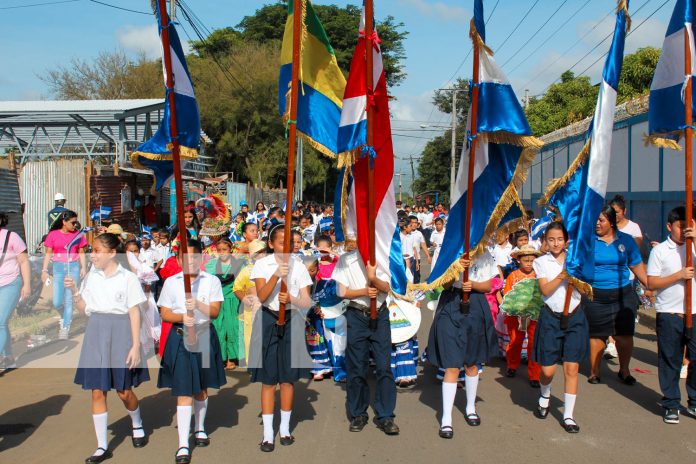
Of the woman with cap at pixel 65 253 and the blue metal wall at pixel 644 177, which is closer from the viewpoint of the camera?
the woman with cap at pixel 65 253

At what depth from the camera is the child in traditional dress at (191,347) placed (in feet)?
16.9

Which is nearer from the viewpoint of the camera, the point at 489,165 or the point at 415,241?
the point at 489,165

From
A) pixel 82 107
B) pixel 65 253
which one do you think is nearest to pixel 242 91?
pixel 82 107

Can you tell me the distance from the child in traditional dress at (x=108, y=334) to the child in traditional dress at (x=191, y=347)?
0.78ft

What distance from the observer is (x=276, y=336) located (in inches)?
211

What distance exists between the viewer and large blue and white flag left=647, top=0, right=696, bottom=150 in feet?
20.0

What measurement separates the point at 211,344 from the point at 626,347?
4320 mm

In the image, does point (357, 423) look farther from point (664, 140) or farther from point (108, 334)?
point (664, 140)

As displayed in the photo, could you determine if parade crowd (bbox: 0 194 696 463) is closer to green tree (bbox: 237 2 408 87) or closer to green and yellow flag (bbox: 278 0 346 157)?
green and yellow flag (bbox: 278 0 346 157)

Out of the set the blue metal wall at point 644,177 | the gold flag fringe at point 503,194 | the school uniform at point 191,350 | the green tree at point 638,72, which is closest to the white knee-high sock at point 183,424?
the school uniform at point 191,350

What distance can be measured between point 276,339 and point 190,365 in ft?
2.25

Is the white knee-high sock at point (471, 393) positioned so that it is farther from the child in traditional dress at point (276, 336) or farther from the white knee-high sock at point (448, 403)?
the child in traditional dress at point (276, 336)

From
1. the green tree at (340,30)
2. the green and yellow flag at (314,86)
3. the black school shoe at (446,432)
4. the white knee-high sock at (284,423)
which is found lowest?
the black school shoe at (446,432)

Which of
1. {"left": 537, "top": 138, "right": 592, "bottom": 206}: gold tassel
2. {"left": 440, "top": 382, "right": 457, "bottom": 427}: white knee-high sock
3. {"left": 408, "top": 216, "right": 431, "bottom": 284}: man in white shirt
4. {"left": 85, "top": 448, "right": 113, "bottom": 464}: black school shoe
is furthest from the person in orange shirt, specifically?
{"left": 408, "top": 216, "right": 431, "bottom": 284}: man in white shirt
